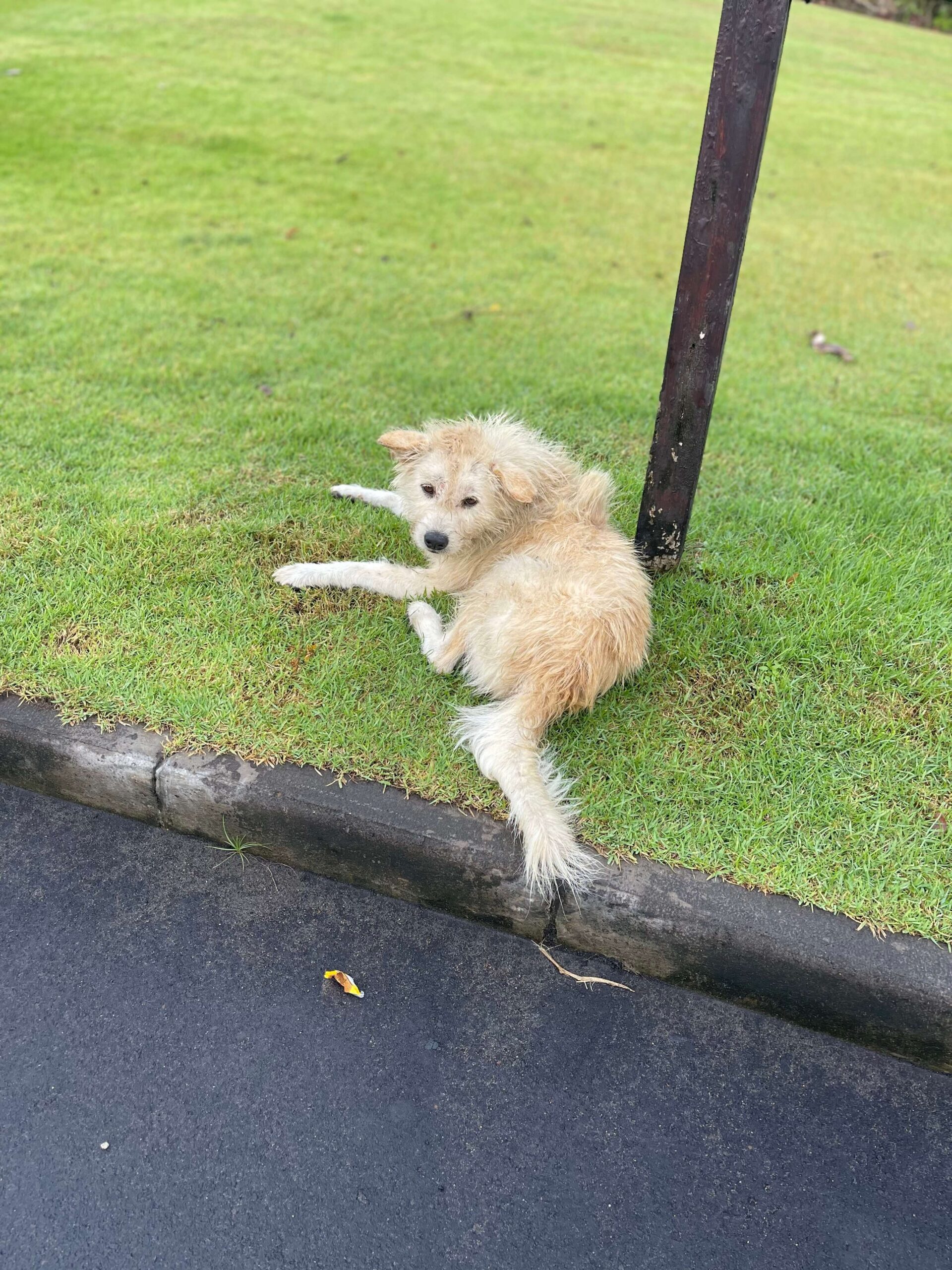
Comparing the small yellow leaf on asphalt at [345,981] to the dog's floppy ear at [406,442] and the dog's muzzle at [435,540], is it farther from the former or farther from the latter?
the dog's floppy ear at [406,442]

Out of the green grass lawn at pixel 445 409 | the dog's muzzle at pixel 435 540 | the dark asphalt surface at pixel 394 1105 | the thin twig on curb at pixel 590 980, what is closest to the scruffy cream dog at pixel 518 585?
the dog's muzzle at pixel 435 540

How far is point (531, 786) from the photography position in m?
2.50

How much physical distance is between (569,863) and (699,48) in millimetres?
16448

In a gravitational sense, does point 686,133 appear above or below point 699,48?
below

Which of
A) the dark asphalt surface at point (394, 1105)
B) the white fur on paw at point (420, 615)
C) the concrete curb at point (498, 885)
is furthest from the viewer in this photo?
the white fur on paw at point (420, 615)

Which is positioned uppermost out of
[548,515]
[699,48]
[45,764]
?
[699,48]

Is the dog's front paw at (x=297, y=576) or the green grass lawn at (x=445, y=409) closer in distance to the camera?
the green grass lawn at (x=445, y=409)

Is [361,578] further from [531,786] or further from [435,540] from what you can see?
[531,786]

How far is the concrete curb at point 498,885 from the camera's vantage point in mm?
2271

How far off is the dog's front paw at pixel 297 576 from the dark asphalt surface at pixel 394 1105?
119cm

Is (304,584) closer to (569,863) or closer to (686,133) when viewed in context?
(569,863)

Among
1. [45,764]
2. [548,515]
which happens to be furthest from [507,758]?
[45,764]

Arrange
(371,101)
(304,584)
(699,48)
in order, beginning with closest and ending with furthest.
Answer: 1. (304,584)
2. (371,101)
3. (699,48)

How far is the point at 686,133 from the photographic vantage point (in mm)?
10672
